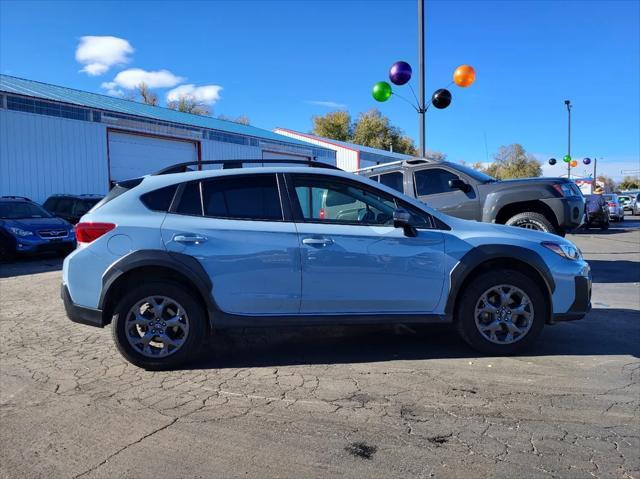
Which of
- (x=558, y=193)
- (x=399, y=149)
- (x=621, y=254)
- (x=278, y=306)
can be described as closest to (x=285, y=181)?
(x=278, y=306)

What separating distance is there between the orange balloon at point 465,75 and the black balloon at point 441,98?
37 cm

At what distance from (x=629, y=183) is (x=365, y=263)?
124m

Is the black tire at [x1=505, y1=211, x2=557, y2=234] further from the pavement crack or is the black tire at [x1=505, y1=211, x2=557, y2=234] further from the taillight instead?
the pavement crack

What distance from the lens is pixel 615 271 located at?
406 inches

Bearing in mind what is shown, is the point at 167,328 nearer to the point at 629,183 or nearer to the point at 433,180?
the point at 433,180

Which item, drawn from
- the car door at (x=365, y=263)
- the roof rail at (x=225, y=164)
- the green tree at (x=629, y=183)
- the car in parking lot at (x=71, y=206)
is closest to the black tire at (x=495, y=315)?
the car door at (x=365, y=263)

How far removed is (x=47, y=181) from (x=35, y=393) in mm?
17822

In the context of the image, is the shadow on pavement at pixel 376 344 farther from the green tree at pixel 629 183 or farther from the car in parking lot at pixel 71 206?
the green tree at pixel 629 183

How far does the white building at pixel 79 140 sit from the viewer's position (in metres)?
18.3

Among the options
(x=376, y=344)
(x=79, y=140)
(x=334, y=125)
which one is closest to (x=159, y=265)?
(x=376, y=344)

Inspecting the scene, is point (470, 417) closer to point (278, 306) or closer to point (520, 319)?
point (520, 319)

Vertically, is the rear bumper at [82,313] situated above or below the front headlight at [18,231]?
below

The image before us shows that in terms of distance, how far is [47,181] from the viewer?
19406 mm

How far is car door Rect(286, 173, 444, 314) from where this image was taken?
446 cm
